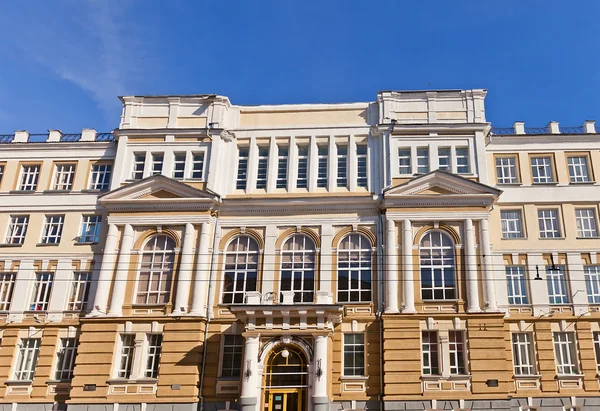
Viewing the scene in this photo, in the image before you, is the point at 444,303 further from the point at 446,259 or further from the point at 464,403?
the point at 464,403

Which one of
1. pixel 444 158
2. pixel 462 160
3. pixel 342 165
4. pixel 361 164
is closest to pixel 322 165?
pixel 342 165

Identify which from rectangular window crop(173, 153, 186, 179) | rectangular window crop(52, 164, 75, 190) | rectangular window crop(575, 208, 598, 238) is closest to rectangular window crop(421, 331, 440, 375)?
rectangular window crop(575, 208, 598, 238)

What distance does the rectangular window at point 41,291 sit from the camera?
36.2m

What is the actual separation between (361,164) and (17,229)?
2231 centimetres

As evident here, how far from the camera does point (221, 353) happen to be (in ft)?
109

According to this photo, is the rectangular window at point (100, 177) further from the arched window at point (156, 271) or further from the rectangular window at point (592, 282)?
the rectangular window at point (592, 282)

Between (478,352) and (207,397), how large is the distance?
1464cm

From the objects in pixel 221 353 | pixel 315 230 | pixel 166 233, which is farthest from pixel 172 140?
pixel 221 353

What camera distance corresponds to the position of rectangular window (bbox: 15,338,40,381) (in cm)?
3472

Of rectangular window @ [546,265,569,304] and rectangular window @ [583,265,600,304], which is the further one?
rectangular window @ [546,265,569,304]

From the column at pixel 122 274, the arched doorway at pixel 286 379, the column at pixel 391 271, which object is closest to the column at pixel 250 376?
the arched doorway at pixel 286 379

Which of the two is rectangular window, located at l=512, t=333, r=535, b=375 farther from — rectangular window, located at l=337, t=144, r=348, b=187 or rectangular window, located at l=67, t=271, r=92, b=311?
rectangular window, located at l=67, t=271, r=92, b=311

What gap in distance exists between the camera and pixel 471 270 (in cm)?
3328

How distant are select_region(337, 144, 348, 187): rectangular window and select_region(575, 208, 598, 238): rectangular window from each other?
14.0 m
